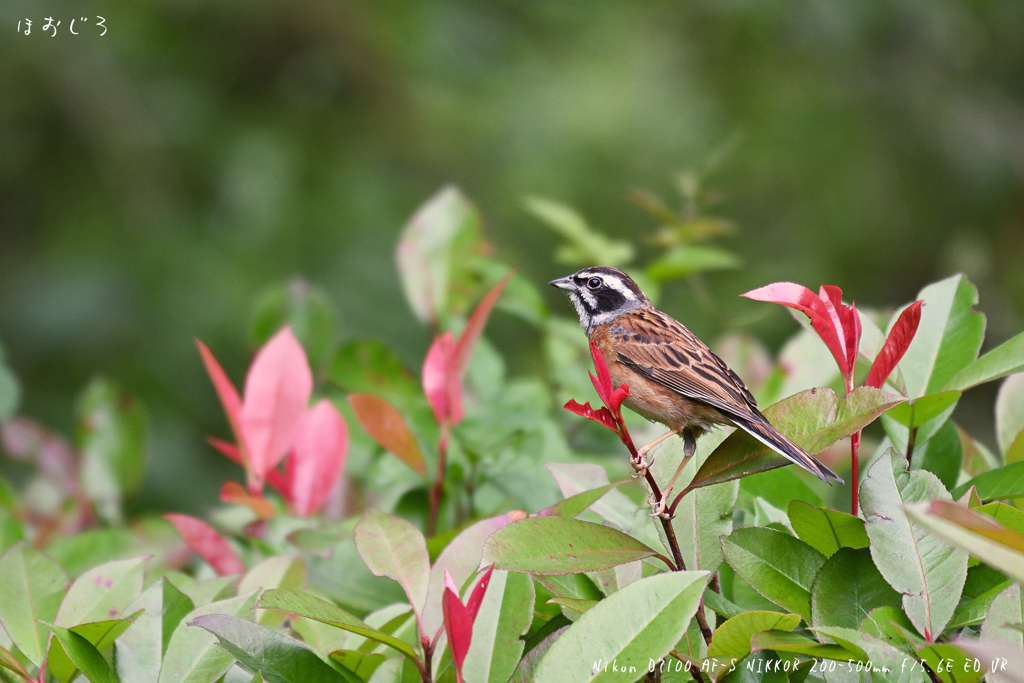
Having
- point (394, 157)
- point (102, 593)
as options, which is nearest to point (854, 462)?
point (102, 593)

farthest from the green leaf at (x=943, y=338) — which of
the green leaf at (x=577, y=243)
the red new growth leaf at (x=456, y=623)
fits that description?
the green leaf at (x=577, y=243)

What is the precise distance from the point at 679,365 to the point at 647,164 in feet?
14.7

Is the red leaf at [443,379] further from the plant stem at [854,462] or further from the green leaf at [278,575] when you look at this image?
the plant stem at [854,462]

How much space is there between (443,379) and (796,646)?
91cm

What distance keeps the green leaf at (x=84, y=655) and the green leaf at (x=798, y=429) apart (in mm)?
781

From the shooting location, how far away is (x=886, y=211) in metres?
6.85

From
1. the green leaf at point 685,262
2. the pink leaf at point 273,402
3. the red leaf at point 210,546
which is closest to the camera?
the red leaf at point 210,546

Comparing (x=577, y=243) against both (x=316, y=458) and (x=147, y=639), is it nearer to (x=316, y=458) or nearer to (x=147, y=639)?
(x=316, y=458)

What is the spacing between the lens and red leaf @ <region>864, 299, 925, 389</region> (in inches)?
48.3

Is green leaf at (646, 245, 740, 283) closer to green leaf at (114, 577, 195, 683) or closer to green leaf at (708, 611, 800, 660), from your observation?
green leaf at (708, 611, 800, 660)

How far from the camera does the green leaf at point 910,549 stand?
1.16m

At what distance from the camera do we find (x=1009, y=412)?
5.28 ft

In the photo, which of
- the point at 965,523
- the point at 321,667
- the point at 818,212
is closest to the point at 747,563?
the point at 965,523

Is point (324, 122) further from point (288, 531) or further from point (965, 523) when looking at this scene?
point (965, 523)
